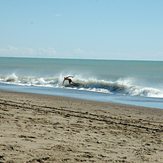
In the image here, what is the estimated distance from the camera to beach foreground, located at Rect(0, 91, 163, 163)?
7.52 metres

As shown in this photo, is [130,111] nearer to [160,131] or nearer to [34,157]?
[160,131]

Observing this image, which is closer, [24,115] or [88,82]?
[24,115]

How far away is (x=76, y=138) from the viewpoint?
905cm

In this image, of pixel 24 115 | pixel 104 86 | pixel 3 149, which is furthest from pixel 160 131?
pixel 104 86

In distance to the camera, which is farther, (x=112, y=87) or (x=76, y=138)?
(x=112, y=87)

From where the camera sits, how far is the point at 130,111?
15742mm

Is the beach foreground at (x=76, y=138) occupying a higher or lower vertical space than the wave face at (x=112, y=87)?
lower

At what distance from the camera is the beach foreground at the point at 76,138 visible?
7523mm

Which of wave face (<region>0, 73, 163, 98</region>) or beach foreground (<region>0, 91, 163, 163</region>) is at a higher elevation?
wave face (<region>0, 73, 163, 98</region>)

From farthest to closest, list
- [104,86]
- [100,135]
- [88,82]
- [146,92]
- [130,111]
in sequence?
[88,82] → [104,86] → [146,92] → [130,111] → [100,135]

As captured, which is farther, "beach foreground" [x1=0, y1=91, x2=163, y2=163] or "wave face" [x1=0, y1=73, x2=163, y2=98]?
"wave face" [x1=0, y1=73, x2=163, y2=98]

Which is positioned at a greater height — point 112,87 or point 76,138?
point 112,87

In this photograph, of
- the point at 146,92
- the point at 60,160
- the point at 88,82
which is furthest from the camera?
the point at 88,82

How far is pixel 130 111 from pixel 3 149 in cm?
865
